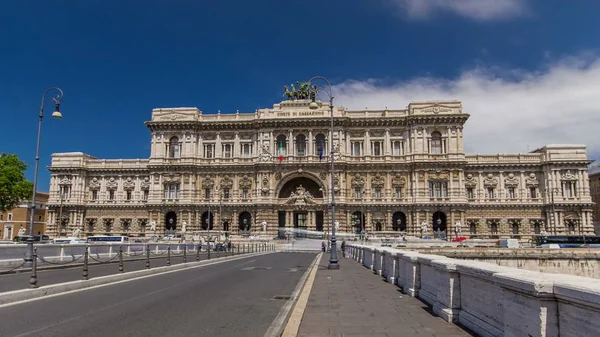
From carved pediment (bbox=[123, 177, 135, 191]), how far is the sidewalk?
231 feet

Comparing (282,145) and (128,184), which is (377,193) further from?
(128,184)

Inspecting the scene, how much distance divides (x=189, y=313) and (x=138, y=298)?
3228mm

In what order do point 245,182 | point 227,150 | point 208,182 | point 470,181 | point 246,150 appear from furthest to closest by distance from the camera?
1. point 227,150
2. point 246,150
3. point 208,182
4. point 245,182
5. point 470,181

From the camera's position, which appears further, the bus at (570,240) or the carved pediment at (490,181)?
the carved pediment at (490,181)

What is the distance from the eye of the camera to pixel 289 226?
7244 cm

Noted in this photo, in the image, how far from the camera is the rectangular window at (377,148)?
7481cm

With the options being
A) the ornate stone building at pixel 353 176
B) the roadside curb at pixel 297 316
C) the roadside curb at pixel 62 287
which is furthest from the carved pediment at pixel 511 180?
the roadside curb at pixel 297 316

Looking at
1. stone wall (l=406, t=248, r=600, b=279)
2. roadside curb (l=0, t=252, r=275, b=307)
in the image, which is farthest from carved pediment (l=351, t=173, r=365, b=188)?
roadside curb (l=0, t=252, r=275, b=307)

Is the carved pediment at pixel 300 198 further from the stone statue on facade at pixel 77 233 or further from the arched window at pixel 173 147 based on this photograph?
the stone statue on facade at pixel 77 233

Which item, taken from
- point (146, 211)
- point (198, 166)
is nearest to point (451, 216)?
point (198, 166)

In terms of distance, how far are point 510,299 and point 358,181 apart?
220ft

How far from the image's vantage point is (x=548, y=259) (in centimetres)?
4328

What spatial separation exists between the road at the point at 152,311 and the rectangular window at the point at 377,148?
58.3m

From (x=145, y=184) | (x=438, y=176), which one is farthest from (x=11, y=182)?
(x=438, y=176)
